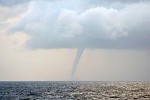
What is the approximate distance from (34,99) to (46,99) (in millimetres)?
3626

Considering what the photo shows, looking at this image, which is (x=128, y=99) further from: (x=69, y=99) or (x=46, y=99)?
(x=46, y=99)

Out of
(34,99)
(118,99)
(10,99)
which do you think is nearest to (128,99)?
(118,99)

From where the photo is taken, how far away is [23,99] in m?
92.8

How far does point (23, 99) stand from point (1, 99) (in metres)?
6.21

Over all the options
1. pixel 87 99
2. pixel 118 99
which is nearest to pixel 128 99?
pixel 118 99

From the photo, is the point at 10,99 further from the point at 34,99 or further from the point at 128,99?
the point at 128,99

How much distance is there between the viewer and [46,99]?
300ft

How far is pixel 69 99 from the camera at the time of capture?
92312 mm

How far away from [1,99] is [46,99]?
12900 millimetres

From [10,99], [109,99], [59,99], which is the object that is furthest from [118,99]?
[10,99]

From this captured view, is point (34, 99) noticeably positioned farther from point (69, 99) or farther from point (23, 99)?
point (69, 99)

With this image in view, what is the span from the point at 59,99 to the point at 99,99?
463 inches

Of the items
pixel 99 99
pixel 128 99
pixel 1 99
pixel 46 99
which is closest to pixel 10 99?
pixel 1 99

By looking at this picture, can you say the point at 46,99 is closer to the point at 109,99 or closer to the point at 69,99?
the point at 69,99
